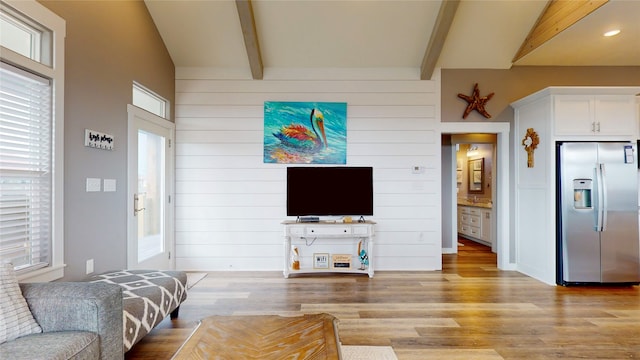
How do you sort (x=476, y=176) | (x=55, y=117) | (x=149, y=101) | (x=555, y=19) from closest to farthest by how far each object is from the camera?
(x=55, y=117), (x=555, y=19), (x=149, y=101), (x=476, y=176)

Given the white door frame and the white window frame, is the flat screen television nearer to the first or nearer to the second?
the white door frame

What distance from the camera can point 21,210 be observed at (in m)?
2.22

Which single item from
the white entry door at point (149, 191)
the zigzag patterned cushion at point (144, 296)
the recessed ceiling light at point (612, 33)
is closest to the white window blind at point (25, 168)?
the zigzag patterned cushion at point (144, 296)

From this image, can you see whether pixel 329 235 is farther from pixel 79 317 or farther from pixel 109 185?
pixel 79 317

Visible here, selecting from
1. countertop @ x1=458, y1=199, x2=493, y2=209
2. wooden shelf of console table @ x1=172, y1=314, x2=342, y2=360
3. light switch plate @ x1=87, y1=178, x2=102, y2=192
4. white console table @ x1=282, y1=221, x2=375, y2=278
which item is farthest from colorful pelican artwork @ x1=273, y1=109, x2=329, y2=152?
countertop @ x1=458, y1=199, x2=493, y2=209

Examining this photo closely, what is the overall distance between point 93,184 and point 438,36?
4.12 meters

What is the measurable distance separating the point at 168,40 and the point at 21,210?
113 inches

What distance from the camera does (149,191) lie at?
3922 millimetres

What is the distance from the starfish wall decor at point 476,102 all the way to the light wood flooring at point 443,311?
232 cm

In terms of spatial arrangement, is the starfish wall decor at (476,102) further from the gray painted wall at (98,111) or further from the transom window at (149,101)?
the gray painted wall at (98,111)

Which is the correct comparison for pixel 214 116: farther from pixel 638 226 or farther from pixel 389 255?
pixel 638 226

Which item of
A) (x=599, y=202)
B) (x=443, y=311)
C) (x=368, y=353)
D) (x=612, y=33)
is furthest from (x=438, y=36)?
(x=368, y=353)

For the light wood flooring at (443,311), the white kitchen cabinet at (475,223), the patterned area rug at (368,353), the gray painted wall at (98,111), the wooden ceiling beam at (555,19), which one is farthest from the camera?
the white kitchen cabinet at (475,223)

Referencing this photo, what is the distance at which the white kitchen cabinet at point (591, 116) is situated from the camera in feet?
12.8
